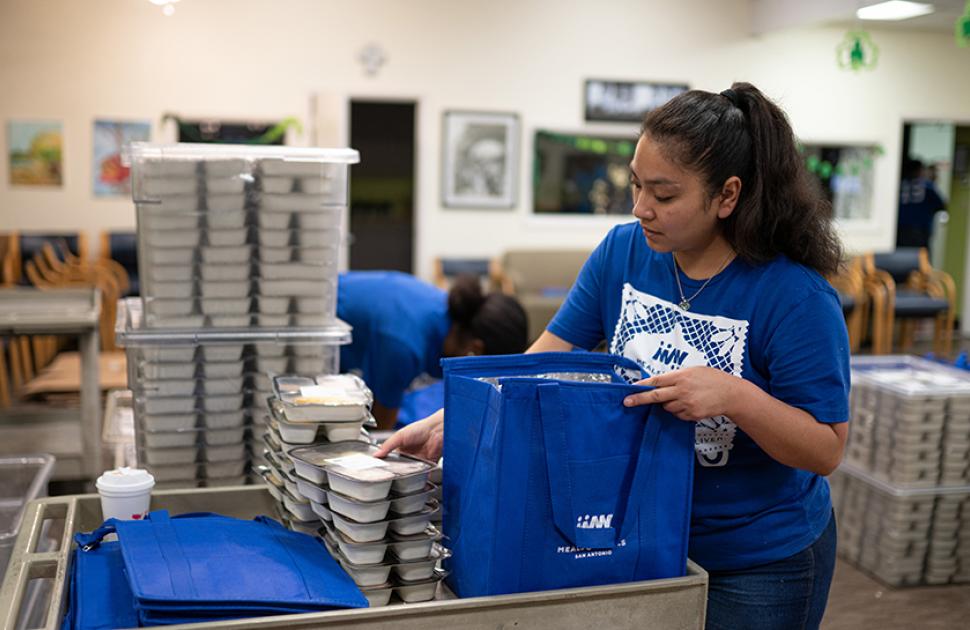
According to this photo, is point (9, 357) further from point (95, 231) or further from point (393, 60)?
point (393, 60)

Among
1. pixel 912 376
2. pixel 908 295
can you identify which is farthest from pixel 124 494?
pixel 908 295

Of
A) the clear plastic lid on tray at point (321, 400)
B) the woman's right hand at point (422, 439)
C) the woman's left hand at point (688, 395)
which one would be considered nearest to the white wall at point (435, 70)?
the clear plastic lid on tray at point (321, 400)

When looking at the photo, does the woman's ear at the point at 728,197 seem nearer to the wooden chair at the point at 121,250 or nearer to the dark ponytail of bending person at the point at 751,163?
the dark ponytail of bending person at the point at 751,163

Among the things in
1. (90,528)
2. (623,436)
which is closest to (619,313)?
(623,436)

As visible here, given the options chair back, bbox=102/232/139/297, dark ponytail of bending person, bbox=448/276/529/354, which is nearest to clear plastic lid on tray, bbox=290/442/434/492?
dark ponytail of bending person, bbox=448/276/529/354

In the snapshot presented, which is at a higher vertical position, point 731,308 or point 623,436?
point 731,308

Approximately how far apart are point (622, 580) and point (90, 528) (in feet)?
3.22

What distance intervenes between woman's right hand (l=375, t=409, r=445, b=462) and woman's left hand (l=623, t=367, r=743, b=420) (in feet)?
1.43

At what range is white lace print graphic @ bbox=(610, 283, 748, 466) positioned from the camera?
1.54 m

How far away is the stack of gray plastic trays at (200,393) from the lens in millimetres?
2266

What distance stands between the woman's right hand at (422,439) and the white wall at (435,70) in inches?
303

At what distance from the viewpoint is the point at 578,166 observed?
33.0 feet

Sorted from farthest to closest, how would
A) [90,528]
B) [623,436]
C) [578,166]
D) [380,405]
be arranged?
1. [578,166]
2. [380,405]
3. [90,528]
4. [623,436]

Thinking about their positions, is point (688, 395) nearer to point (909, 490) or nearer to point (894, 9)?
point (909, 490)
